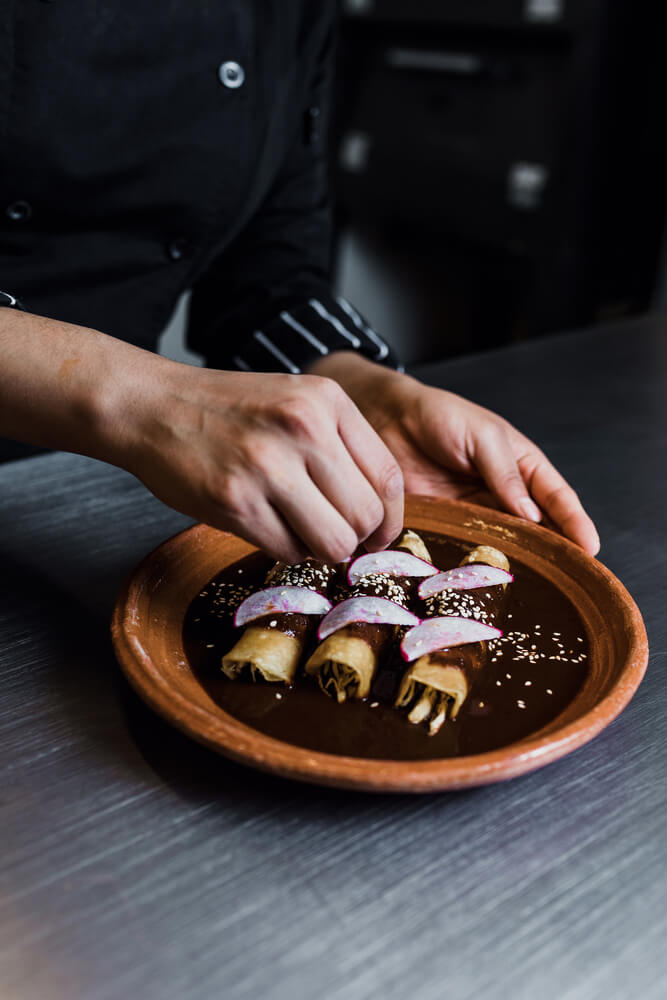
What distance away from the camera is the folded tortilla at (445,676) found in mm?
708

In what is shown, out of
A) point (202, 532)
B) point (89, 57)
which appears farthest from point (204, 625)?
point (89, 57)

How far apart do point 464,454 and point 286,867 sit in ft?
1.97

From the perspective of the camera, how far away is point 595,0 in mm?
2889

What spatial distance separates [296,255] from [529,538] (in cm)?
79

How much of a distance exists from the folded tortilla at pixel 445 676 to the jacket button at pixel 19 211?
2.55ft

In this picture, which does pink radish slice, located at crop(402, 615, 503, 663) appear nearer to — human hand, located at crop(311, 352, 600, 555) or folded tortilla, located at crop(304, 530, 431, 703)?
folded tortilla, located at crop(304, 530, 431, 703)

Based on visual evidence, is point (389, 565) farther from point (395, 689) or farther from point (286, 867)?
point (286, 867)

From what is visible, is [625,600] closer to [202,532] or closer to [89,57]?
[202,532]

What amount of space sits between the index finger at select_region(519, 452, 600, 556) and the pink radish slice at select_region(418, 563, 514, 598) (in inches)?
5.6

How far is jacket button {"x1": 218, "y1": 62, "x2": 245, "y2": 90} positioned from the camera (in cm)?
130

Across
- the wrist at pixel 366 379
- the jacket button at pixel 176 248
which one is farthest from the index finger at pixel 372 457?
the jacket button at pixel 176 248

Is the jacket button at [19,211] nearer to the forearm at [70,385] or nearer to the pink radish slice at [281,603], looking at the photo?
the forearm at [70,385]

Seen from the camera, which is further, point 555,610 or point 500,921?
point 555,610

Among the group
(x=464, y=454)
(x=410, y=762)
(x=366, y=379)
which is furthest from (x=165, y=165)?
(x=410, y=762)
